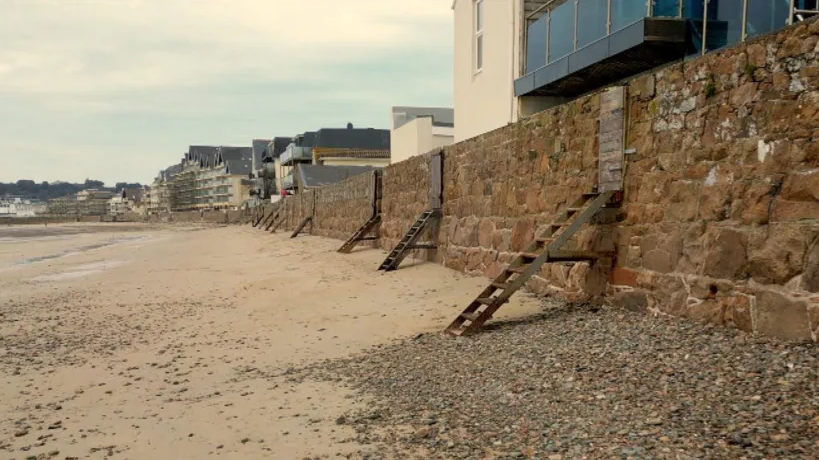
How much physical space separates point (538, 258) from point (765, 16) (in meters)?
5.06

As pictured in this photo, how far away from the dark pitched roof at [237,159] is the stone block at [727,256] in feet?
321

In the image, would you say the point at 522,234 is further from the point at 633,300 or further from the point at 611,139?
the point at 633,300

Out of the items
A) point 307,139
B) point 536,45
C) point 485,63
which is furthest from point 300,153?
point 536,45

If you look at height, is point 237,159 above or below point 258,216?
above

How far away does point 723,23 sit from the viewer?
27.5 feet

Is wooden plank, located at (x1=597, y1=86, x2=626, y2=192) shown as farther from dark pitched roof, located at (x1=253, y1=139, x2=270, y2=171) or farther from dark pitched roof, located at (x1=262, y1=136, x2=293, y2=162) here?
dark pitched roof, located at (x1=253, y1=139, x2=270, y2=171)

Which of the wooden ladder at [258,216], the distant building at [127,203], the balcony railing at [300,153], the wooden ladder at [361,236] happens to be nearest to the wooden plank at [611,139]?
the wooden ladder at [361,236]

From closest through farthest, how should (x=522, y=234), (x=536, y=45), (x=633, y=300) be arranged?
(x=633, y=300), (x=522, y=234), (x=536, y=45)

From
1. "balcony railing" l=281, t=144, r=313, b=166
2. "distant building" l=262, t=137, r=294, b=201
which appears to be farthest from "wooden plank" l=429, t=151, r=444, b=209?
"distant building" l=262, t=137, r=294, b=201

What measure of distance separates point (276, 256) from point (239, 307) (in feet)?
30.1

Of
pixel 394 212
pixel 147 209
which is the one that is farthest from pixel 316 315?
pixel 147 209

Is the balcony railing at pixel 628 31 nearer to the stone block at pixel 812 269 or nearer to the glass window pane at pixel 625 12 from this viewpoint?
the glass window pane at pixel 625 12

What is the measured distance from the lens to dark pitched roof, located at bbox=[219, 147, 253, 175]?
96.8 m

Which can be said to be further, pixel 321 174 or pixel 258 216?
pixel 258 216
